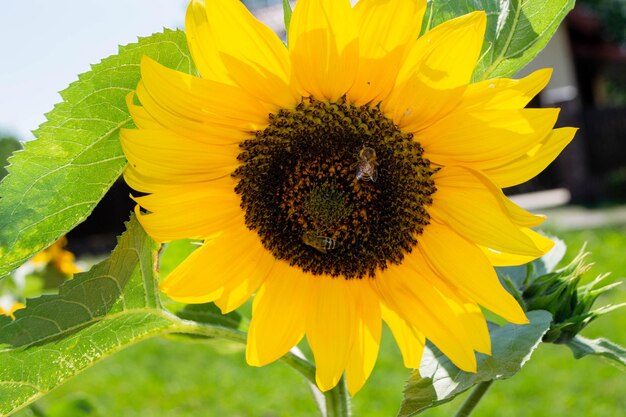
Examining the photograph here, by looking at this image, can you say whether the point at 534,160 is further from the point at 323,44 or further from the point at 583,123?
the point at 583,123

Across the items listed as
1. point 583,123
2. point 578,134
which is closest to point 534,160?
point 578,134

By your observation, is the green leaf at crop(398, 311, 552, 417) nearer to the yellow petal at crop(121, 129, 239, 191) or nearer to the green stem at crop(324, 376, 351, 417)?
the green stem at crop(324, 376, 351, 417)

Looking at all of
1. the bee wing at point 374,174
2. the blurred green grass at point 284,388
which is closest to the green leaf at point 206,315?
the bee wing at point 374,174

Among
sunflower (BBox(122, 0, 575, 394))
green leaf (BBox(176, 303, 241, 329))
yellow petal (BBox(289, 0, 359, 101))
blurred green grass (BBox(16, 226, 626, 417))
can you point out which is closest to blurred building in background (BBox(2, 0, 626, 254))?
blurred green grass (BBox(16, 226, 626, 417))

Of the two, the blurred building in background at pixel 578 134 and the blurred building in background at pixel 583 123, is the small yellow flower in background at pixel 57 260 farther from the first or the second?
the blurred building in background at pixel 583 123

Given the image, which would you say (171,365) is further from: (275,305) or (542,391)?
(275,305)
